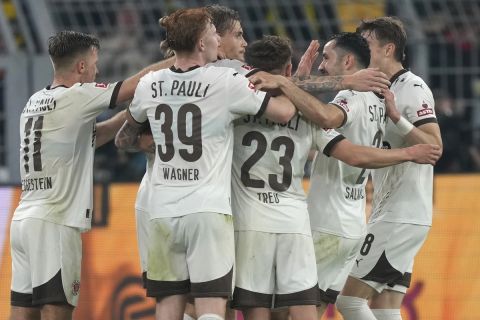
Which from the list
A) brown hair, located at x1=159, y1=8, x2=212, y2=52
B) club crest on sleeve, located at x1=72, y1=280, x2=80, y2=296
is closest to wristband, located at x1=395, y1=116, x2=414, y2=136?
brown hair, located at x1=159, y1=8, x2=212, y2=52

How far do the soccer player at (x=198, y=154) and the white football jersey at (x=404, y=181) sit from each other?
1351mm

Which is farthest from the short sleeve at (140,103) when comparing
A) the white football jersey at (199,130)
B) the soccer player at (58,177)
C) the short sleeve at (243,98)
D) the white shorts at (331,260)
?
the white shorts at (331,260)

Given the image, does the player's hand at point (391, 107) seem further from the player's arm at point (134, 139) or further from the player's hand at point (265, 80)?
the player's arm at point (134, 139)

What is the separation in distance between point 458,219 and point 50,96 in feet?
14.8

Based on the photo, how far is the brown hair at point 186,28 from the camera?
8016 millimetres

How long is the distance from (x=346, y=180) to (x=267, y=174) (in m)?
0.74

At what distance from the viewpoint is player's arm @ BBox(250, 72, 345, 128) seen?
818cm

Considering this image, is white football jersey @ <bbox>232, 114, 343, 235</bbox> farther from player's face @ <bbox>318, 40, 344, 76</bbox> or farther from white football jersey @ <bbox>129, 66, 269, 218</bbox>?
player's face @ <bbox>318, 40, 344, 76</bbox>

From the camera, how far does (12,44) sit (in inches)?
561

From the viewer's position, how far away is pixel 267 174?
8.32 metres

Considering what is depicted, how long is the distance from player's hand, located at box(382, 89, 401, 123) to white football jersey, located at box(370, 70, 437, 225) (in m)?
0.44

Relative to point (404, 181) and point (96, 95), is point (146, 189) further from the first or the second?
point (404, 181)

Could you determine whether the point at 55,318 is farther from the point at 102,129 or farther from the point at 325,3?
the point at 325,3

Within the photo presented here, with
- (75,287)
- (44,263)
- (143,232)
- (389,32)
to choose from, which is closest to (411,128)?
(389,32)
